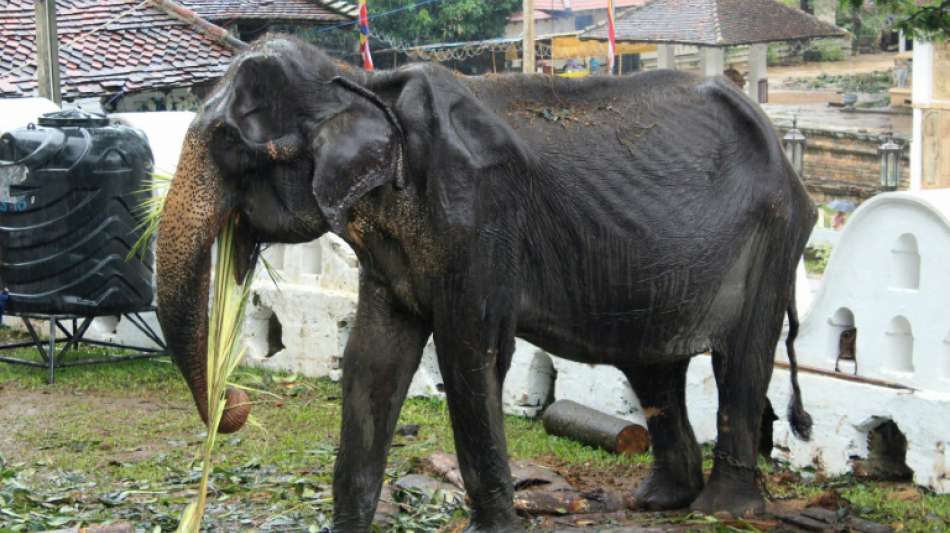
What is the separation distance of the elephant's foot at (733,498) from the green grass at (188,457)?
0.66 feet

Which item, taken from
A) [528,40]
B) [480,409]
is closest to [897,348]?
[480,409]

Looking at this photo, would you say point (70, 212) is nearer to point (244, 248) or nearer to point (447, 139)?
point (244, 248)

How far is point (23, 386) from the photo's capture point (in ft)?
36.9

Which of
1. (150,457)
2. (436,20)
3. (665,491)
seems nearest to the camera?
(665,491)

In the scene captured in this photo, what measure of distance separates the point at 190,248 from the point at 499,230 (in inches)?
48.4

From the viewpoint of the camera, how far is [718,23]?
105 ft

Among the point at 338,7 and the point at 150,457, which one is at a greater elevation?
the point at 338,7

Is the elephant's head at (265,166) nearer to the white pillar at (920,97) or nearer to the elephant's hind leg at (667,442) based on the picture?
the elephant's hind leg at (667,442)

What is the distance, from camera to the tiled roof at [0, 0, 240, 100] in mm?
23172

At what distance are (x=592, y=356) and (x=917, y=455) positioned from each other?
6.64ft

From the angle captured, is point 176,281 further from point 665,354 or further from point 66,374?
point 66,374

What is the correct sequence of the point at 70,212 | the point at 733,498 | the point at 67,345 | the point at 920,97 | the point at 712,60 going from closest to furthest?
1. the point at 733,498
2. the point at 70,212
3. the point at 67,345
4. the point at 920,97
5. the point at 712,60

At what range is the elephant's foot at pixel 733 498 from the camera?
7.10 metres

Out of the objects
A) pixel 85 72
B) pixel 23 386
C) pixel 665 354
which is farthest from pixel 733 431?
pixel 85 72
